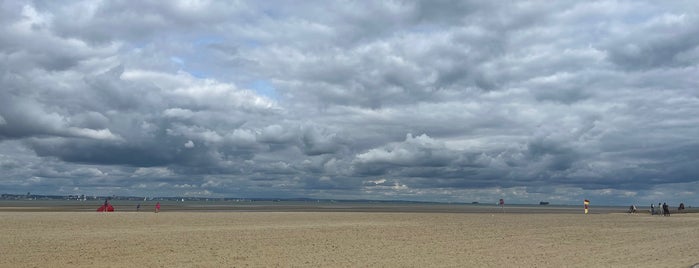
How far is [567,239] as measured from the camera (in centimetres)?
3023

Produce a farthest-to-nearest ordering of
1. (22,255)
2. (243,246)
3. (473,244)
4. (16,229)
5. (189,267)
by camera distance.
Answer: (16,229) → (473,244) → (243,246) → (22,255) → (189,267)

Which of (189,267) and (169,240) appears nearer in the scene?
(189,267)

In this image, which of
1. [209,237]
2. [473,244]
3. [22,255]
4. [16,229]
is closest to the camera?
[22,255]

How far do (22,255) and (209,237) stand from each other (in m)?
9.01

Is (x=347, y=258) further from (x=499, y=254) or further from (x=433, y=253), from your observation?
(x=499, y=254)

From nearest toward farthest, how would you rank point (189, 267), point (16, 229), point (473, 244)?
point (189, 267)
point (473, 244)
point (16, 229)

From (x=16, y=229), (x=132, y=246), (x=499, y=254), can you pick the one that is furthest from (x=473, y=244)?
(x=16, y=229)

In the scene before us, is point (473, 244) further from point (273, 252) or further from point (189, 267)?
point (189, 267)

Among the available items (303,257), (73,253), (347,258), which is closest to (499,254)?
(347,258)

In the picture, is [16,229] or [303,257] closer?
[303,257]

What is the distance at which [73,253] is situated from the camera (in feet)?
70.7

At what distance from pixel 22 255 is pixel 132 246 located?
4157 mm

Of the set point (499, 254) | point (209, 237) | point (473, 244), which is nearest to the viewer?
point (499, 254)

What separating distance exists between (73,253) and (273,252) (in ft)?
23.6
